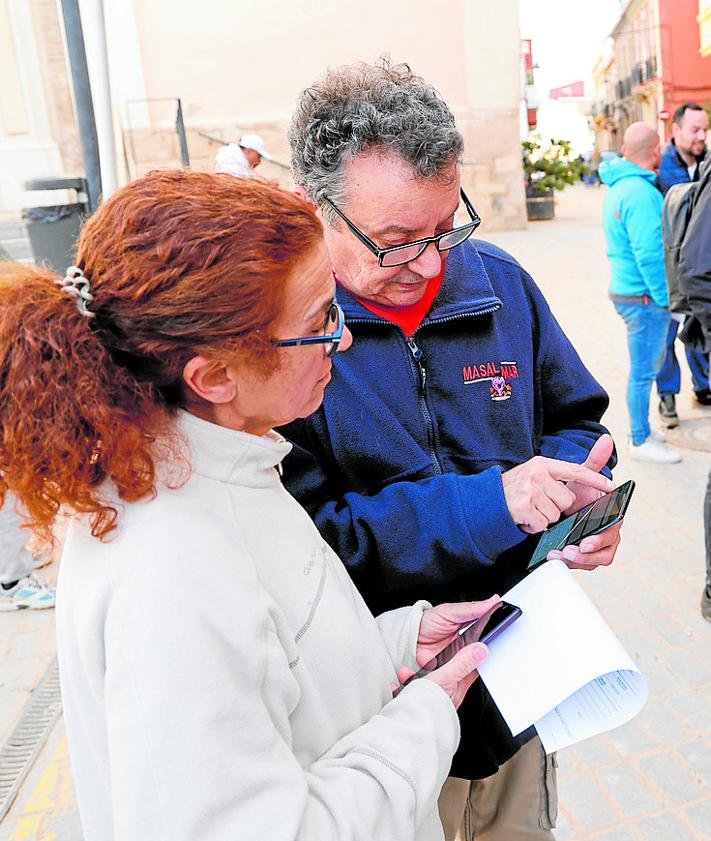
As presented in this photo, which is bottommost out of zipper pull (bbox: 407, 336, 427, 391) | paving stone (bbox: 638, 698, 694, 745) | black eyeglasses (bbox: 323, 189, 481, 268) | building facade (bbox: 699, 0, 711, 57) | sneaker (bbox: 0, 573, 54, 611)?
paving stone (bbox: 638, 698, 694, 745)

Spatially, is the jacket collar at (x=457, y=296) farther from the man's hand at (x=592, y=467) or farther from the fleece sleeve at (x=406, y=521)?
the man's hand at (x=592, y=467)

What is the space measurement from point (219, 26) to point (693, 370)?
12618mm

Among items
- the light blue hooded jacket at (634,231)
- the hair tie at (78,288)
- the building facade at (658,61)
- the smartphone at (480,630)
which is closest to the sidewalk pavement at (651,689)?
the light blue hooded jacket at (634,231)

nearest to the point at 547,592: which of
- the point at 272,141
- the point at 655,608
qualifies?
the point at 655,608

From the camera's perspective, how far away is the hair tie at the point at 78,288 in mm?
963

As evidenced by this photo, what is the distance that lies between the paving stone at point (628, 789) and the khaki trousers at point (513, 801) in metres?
0.79

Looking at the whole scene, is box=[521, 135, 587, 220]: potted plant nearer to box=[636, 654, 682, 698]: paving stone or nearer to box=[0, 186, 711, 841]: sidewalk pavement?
box=[0, 186, 711, 841]: sidewalk pavement

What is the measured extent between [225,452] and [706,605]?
3085 mm

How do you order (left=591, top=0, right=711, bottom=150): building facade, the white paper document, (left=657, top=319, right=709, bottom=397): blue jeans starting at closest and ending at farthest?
the white paper document → (left=657, top=319, right=709, bottom=397): blue jeans → (left=591, top=0, right=711, bottom=150): building facade

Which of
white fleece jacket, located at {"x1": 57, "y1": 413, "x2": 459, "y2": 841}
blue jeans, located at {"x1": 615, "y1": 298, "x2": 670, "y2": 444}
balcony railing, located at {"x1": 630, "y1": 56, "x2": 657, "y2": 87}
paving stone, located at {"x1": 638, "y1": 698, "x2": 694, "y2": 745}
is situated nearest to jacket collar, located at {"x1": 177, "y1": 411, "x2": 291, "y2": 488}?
white fleece jacket, located at {"x1": 57, "y1": 413, "x2": 459, "y2": 841}

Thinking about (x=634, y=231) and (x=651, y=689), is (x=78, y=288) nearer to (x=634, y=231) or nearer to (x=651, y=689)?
(x=651, y=689)

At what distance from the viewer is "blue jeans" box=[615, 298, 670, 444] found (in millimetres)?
5039

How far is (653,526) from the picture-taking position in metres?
4.42

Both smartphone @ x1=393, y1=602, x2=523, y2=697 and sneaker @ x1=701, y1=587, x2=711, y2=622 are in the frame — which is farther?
sneaker @ x1=701, y1=587, x2=711, y2=622
